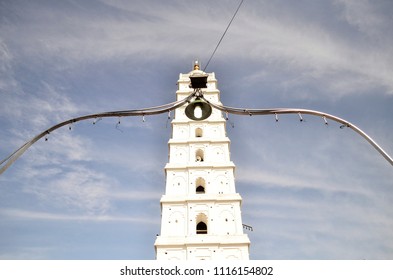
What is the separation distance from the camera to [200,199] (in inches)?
696

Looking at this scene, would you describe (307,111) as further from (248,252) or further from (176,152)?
(176,152)

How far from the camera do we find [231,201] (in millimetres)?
17797

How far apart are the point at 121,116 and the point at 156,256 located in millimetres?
11798

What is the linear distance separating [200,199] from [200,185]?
2.12m

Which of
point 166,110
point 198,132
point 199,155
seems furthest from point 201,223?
point 166,110

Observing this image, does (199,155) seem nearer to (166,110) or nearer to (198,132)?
(198,132)

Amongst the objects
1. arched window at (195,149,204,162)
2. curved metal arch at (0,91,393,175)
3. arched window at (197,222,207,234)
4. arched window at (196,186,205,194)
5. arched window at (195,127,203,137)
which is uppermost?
arched window at (195,127,203,137)

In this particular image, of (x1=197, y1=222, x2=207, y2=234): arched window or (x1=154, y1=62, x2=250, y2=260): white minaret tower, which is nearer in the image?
(x1=154, y1=62, x2=250, y2=260): white minaret tower

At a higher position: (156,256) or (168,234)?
(168,234)

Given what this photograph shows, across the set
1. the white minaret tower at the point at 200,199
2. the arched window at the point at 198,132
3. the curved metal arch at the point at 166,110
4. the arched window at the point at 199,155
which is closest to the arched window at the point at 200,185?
the white minaret tower at the point at 200,199

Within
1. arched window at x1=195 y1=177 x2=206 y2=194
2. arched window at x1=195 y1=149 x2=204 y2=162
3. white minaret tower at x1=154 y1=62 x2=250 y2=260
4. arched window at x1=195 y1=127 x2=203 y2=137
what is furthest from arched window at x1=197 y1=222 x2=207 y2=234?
arched window at x1=195 y1=127 x2=203 y2=137

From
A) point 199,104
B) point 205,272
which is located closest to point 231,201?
point 205,272

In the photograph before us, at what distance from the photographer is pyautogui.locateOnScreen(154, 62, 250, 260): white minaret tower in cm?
1582

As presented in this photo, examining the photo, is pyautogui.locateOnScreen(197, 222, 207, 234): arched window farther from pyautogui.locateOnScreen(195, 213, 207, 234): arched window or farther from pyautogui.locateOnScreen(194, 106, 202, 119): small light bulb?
pyautogui.locateOnScreen(194, 106, 202, 119): small light bulb
